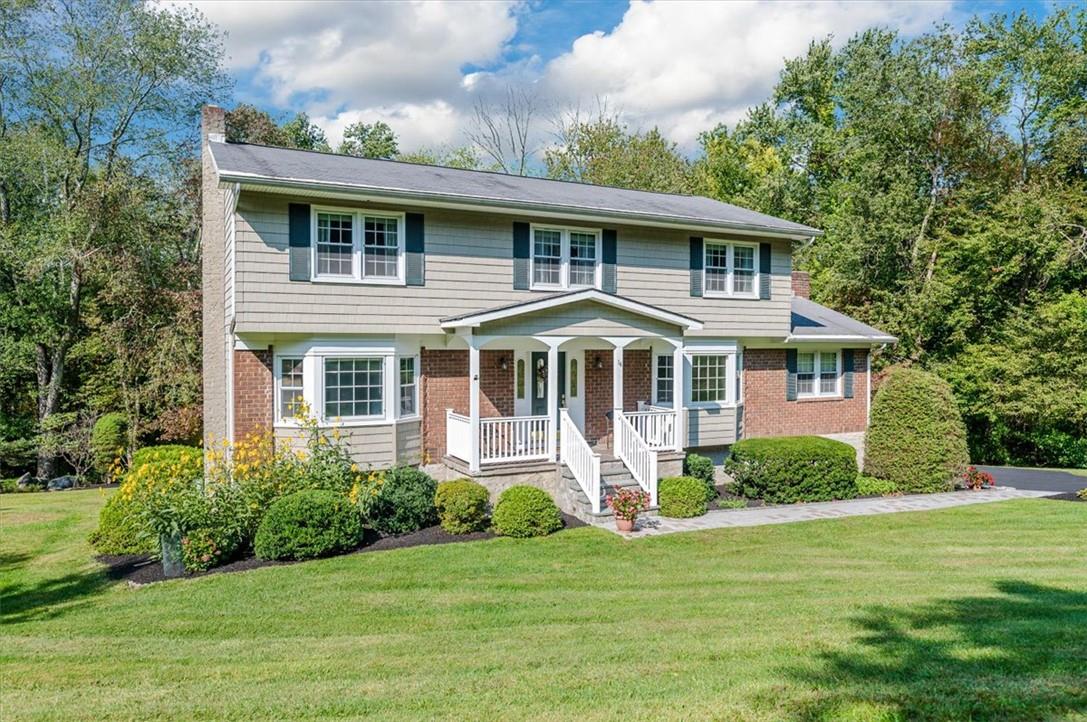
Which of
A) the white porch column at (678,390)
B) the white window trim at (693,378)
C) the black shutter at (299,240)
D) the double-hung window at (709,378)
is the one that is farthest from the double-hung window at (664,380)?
the black shutter at (299,240)

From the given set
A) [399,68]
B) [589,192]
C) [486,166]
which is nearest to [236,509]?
[589,192]

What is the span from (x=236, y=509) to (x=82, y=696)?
5442 mm

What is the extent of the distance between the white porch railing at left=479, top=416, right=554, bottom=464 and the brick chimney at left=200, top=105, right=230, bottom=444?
5412 millimetres

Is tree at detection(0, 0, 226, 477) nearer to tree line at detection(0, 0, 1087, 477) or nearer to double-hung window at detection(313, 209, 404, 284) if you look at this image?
tree line at detection(0, 0, 1087, 477)

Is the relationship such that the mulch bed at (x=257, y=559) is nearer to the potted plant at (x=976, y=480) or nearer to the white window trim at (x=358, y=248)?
the white window trim at (x=358, y=248)

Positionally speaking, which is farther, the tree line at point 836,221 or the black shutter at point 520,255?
the tree line at point 836,221

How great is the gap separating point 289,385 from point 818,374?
1345 centimetres

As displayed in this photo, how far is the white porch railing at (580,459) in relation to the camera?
1282 cm

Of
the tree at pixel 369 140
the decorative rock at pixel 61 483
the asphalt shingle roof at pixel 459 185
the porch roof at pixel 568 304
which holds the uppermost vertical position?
the tree at pixel 369 140

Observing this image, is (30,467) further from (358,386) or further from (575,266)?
(575,266)

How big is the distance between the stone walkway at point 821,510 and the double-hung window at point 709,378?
326 centimetres

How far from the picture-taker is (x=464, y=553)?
1077 centimetres

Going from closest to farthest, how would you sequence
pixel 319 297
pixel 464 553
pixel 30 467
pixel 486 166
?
pixel 464 553 → pixel 319 297 → pixel 30 467 → pixel 486 166

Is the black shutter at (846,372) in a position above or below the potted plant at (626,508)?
above
